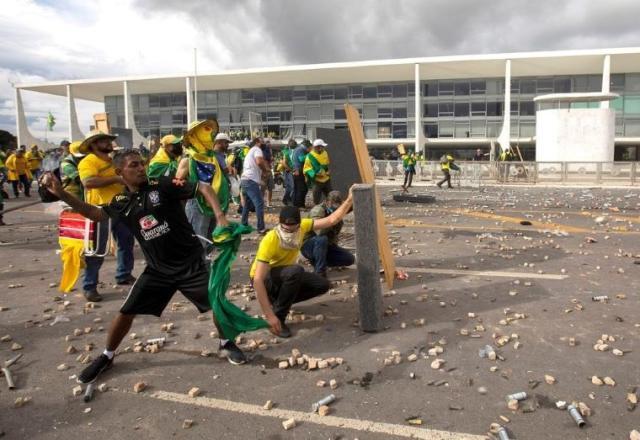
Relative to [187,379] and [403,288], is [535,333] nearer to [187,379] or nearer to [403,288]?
[403,288]

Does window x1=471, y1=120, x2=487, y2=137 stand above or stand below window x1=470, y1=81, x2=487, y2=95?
below

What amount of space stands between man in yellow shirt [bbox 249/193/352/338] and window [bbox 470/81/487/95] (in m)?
46.7

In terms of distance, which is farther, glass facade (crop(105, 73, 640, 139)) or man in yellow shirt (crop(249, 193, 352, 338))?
glass facade (crop(105, 73, 640, 139))

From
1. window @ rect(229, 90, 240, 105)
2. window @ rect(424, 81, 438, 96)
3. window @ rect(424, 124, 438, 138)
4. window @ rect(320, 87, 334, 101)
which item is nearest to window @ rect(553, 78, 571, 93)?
window @ rect(424, 81, 438, 96)

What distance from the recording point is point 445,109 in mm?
48062

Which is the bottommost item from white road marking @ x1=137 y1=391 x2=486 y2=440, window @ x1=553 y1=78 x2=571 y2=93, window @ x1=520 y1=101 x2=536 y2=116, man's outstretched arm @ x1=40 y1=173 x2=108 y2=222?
white road marking @ x1=137 y1=391 x2=486 y2=440

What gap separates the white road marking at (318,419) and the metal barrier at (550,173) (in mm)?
21992

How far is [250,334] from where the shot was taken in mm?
4492

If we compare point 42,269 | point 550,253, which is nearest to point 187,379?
point 42,269

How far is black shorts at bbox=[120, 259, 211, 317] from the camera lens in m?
3.73

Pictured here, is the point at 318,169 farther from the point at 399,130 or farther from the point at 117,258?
the point at 399,130

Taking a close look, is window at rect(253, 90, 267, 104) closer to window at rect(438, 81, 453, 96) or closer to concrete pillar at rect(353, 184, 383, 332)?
window at rect(438, 81, 453, 96)

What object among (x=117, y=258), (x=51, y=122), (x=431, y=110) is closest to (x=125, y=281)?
(x=117, y=258)

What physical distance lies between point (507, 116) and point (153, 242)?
145 ft
